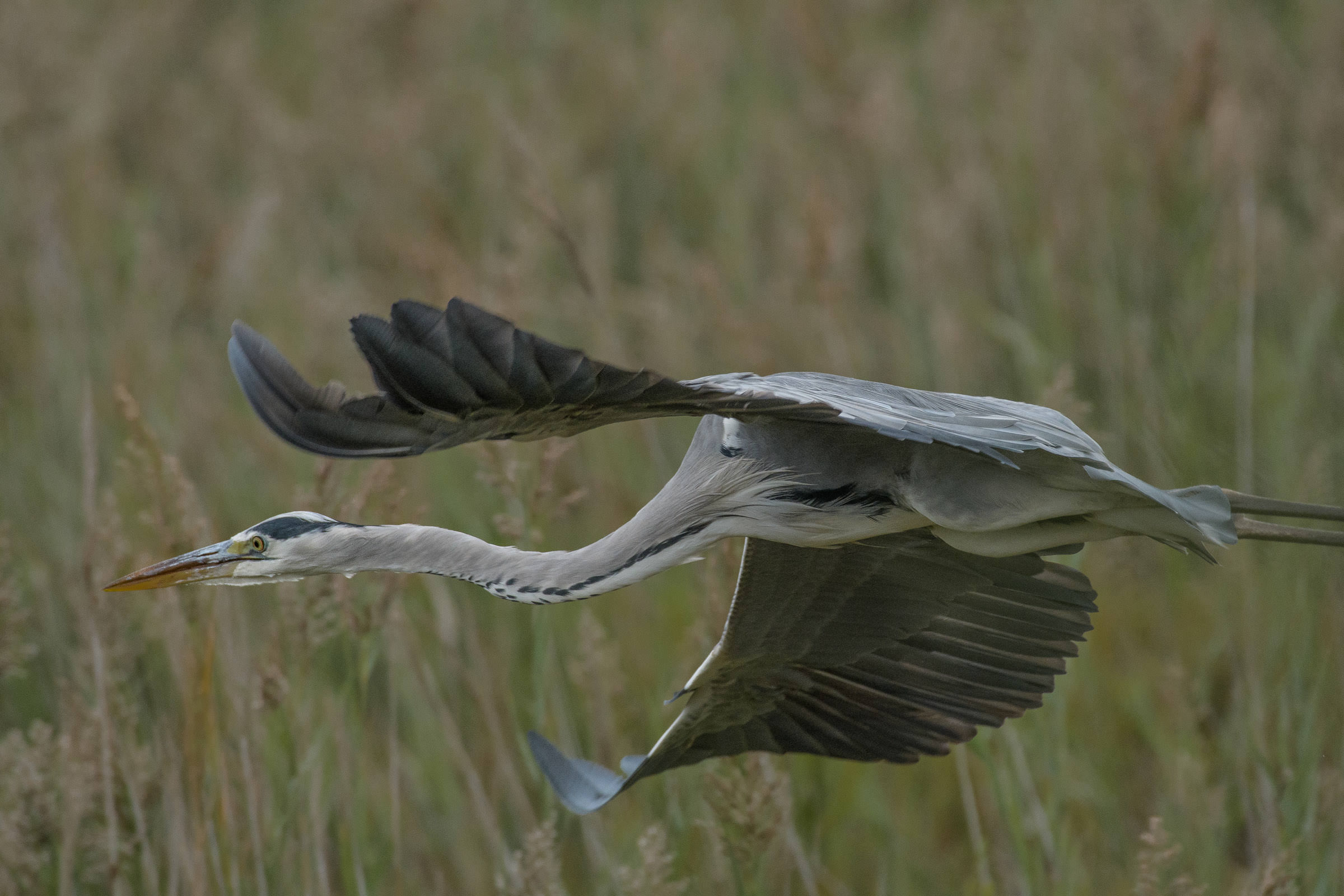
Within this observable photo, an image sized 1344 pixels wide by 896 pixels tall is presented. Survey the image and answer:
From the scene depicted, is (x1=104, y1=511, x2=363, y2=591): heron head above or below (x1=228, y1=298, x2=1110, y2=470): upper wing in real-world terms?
below

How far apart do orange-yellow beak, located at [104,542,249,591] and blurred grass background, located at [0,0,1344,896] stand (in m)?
0.13

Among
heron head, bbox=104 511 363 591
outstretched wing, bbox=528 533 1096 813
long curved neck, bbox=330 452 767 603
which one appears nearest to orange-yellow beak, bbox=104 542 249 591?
heron head, bbox=104 511 363 591

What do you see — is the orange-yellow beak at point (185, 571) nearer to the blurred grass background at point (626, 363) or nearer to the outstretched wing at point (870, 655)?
the blurred grass background at point (626, 363)

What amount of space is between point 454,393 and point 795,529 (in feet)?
2.85

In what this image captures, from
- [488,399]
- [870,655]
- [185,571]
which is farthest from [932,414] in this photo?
[185,571]

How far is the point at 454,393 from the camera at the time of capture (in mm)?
1933

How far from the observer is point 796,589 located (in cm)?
285

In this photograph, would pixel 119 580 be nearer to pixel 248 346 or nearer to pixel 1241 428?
pixel 248 346

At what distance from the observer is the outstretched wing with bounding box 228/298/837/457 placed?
1.86 m

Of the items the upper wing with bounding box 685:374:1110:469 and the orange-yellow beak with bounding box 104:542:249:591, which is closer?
the upper wing with bounding box 685:374:1110:469

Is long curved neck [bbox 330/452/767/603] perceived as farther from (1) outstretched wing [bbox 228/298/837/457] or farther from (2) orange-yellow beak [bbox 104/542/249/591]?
(1) outstretched wing [bbox 228/298/837/457]

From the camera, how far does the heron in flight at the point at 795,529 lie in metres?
2.00

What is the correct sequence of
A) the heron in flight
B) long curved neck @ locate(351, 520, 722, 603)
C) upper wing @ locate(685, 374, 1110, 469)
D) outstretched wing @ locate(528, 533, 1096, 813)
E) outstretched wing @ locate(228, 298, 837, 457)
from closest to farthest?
outstretched wing @ locate(228, 298, 837, 457) → the heron in flight → upper wing @ locate(685, 374, 1110, 469) → long curved neck @ locate(351, 520, 722, 603) → outstretched wing @ locate(528, 533, 1096, 813)

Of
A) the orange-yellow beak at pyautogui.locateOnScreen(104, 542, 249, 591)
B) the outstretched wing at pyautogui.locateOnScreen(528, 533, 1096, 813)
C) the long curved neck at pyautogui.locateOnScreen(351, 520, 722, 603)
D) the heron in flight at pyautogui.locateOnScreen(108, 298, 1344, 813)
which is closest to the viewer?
the heron in flight at pyautogui.locateOnScreen(108, 298, 1344, 813)
